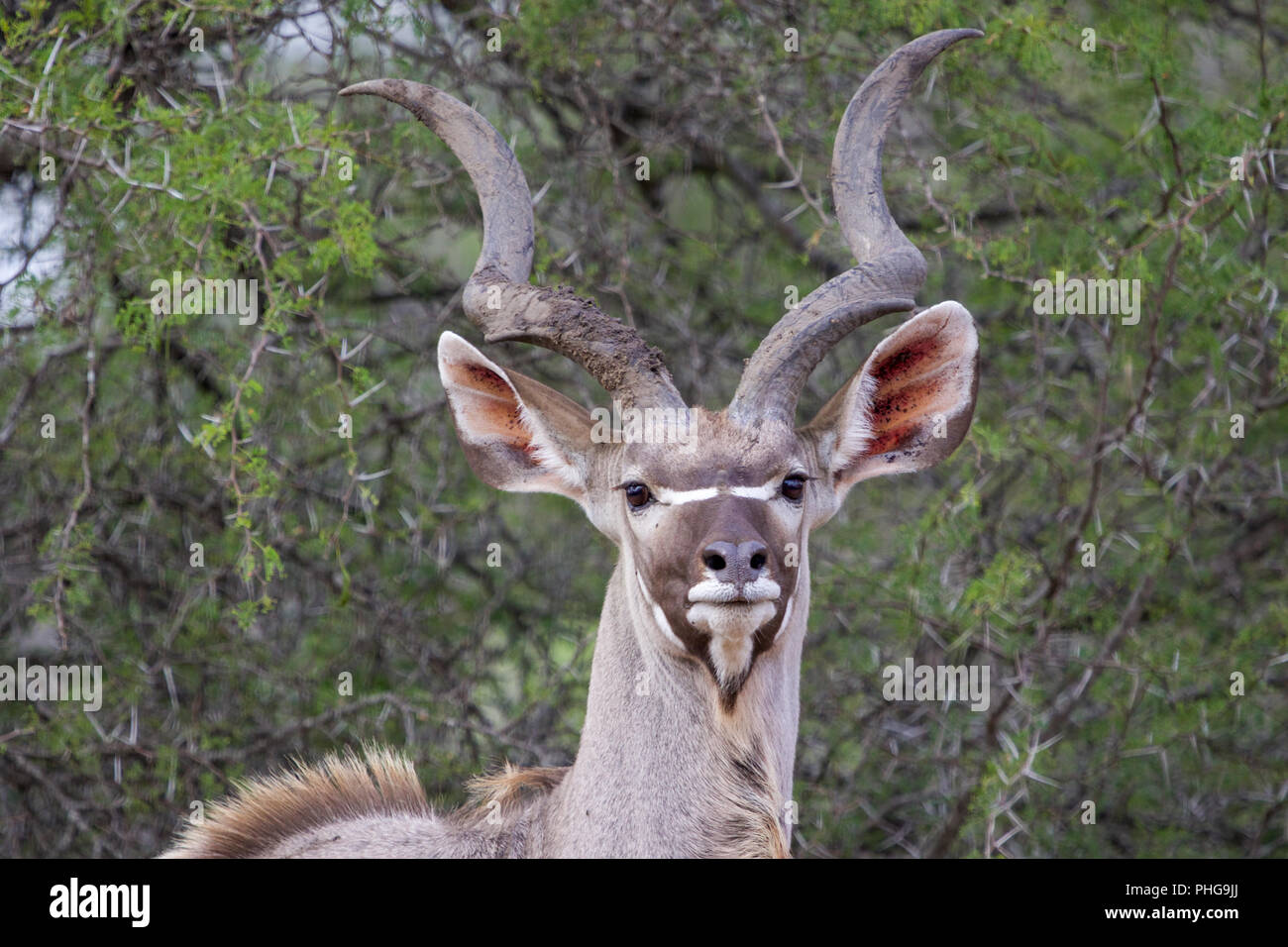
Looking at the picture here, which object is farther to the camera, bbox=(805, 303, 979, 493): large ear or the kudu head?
bbox=(805, 303, 979, 493): large ear

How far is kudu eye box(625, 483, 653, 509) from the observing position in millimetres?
4309

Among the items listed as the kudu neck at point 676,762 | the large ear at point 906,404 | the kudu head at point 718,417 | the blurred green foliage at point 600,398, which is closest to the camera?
the kudu head at point 718,417

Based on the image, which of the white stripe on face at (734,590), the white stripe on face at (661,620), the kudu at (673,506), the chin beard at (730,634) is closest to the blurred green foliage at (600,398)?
the kudu at (673,506)

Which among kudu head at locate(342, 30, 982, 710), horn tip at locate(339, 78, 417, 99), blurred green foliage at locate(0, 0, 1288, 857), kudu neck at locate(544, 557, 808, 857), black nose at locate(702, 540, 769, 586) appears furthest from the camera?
blurred green foliage at locate(0, 0, 1288, 857)

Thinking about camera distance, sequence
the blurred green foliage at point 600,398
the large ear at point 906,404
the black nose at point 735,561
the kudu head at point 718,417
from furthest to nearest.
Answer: the blurred green foliage at point 600,398 → the large ear at point 906,404 → the kudu head at point 718,417 → the black nose at point 735,561

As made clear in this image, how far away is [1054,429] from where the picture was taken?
7.16 m

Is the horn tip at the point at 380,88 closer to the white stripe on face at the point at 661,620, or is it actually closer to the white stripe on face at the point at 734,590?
the white stripe on face at the point at 661,620

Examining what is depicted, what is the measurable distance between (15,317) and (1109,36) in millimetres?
4677

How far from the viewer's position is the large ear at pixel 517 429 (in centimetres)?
466

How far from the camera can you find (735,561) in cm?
394

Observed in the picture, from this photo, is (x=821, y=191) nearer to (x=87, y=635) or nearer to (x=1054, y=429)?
(x=1054, y=429)

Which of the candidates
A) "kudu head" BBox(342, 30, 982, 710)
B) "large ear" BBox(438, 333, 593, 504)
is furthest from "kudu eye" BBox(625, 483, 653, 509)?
"large ear" BBox(438, 333, 593, 504)

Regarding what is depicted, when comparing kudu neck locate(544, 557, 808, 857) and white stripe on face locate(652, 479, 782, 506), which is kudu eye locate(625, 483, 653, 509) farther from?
kudu neck locate(544, 557, 808, 857)

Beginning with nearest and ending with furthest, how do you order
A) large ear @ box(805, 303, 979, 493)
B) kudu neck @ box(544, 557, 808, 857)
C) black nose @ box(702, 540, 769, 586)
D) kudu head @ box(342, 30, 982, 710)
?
black nose @ box(702, 540, 769, 586) < kudu head @ box(342, 30, 982, 710) < kudu neck @ box(544, 557, 808, 857) < large ear @ box(805, 303, 979, 493)
